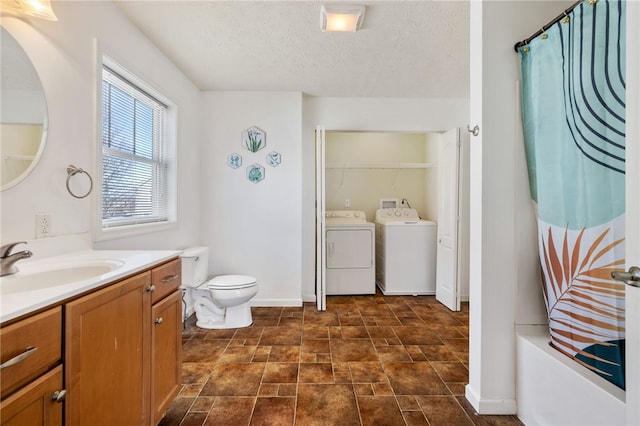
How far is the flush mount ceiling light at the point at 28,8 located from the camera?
1.13 meters

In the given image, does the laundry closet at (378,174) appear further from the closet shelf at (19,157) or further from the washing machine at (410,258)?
the closet shelf at (19,157)

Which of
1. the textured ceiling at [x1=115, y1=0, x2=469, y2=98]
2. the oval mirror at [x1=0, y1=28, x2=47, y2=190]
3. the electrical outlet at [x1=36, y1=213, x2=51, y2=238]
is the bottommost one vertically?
the electrical outlet at [x1=36, y1=213, x2=51, y2=238]

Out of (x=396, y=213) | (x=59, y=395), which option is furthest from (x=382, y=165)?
(x=59, y=395)

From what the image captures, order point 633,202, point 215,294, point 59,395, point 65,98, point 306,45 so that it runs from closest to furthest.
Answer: point 59,395, point 633,202, point 65,98, point 306,45, point 215,294

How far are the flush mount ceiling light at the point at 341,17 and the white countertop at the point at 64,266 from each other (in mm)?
1688

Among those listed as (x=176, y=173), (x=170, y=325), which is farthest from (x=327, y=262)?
(x=170, y=325)

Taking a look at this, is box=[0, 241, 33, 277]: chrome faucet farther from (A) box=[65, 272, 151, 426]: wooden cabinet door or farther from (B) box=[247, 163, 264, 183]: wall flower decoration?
(B) box=[247, 163, 264, 183]: wall flower decoration

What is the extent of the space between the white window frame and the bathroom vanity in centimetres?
44

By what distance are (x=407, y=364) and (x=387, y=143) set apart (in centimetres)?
313

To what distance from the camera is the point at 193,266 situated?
248 centimetres

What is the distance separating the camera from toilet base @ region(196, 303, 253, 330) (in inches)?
102

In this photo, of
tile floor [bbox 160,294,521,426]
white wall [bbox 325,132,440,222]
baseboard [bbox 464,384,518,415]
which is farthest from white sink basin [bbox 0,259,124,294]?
white wall [bbox 325,132,440,222]

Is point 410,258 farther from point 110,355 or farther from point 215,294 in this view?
point 110,355

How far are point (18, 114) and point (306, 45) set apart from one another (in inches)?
68.8
